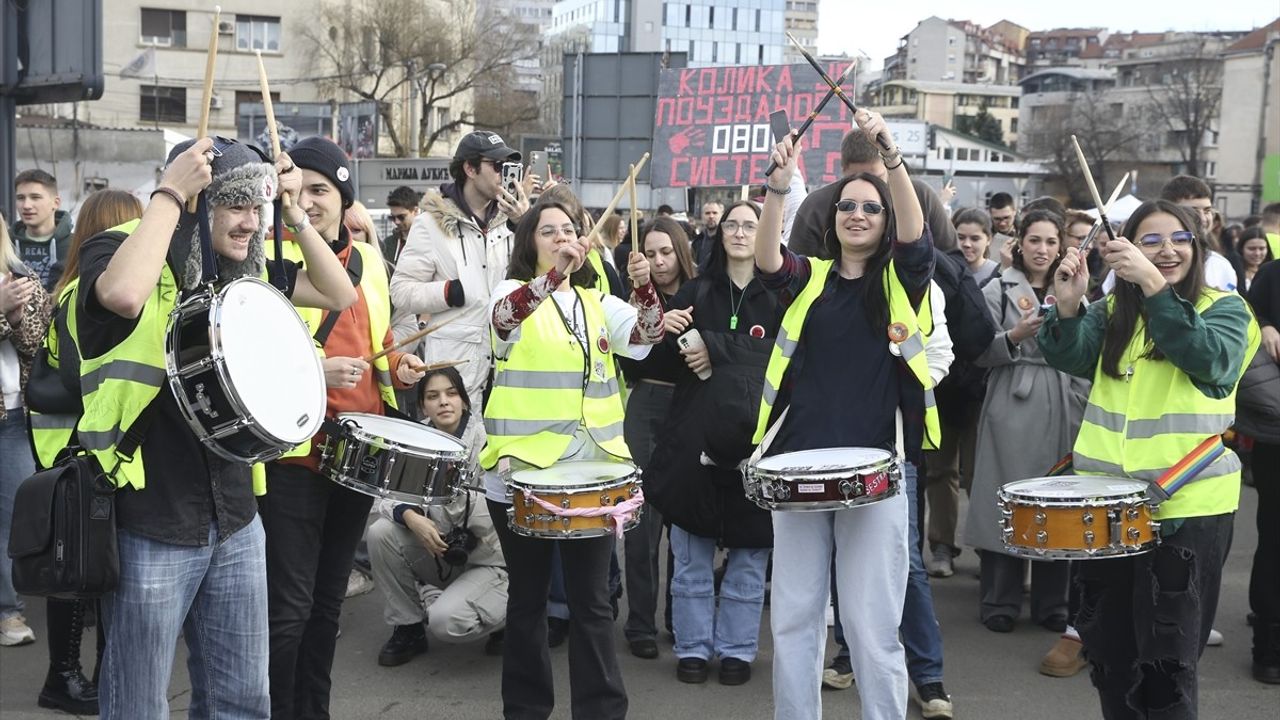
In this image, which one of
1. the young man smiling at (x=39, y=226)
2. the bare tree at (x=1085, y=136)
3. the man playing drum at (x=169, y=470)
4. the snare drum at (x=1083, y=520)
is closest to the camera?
the man playing drum at (x=169, y=470)

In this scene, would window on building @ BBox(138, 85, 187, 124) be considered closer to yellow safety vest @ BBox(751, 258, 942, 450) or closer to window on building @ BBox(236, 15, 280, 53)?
window on building @ BBox(236, 15, 280, 53)

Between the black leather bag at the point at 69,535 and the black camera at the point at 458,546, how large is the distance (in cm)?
299

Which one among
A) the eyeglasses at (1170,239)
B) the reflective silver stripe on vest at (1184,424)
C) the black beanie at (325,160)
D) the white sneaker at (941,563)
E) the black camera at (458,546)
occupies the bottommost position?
the white sneaker at (941,563)

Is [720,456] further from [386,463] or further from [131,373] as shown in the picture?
[131,373]

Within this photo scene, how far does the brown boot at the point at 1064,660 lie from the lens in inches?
244

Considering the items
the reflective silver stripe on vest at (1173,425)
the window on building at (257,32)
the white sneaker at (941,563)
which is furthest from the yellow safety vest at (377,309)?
the window on building at (257,32)

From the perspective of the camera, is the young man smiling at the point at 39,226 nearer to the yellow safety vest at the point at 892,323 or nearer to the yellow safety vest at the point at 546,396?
the yellow safety vest at the point at 546,396

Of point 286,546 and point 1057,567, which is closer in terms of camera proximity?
point 286,546

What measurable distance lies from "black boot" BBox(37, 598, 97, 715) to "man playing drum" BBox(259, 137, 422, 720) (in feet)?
3.99

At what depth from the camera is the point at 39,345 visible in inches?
249

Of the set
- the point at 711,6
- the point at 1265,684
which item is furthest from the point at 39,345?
the point at 711,6

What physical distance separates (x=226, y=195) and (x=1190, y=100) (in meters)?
97.7

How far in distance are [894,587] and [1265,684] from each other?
2.58 metres

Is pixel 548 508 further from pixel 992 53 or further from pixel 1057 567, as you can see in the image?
pixel 992 53
